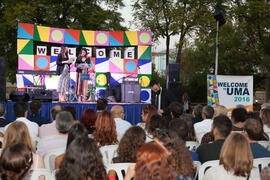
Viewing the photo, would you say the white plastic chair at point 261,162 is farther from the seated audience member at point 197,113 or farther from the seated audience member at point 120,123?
the seated audience member at point 197,113

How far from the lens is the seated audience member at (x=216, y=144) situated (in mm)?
2898

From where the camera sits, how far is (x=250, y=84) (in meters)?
7.29

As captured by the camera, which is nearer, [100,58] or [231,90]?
[231,90]

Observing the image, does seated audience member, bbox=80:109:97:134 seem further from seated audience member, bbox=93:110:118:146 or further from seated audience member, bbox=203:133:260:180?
seated audience member, bbox=203:133:260:180

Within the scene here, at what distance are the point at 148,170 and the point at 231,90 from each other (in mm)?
6079

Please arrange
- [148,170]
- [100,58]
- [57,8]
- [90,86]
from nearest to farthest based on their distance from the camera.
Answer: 1. [148,170]
2. [90,86]
3. [100,58]
4. [57,8]

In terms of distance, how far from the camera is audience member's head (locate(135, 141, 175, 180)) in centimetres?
153

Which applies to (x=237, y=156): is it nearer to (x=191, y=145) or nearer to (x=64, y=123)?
(x=191, y=145)

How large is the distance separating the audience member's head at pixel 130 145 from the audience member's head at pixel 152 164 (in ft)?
3.06

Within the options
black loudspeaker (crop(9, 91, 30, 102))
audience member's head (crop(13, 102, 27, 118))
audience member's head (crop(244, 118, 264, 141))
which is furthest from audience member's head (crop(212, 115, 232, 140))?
black loudspeaker (crop(9, 91, 30, 102))

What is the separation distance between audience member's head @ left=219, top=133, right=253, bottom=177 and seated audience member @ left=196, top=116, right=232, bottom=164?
0.64 meters

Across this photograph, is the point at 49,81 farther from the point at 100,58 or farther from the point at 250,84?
the point at 250,84

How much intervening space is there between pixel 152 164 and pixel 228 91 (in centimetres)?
604

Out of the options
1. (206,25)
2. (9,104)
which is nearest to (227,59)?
(206,25)
